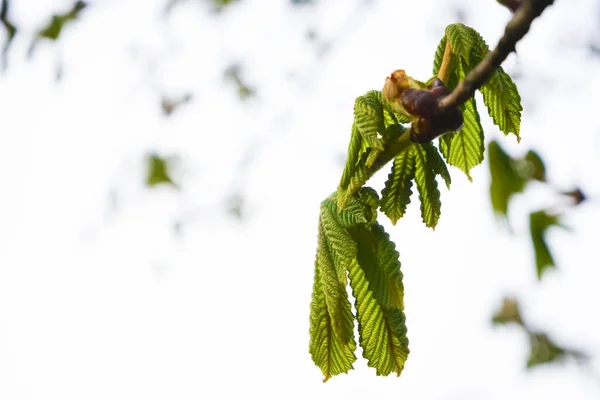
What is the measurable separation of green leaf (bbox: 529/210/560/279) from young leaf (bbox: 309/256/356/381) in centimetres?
40

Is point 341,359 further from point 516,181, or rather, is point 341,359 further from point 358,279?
point 516,181

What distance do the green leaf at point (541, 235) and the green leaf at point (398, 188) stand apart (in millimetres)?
290

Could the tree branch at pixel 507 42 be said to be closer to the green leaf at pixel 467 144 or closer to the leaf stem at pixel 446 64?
the leaf stem at pixel 446 64

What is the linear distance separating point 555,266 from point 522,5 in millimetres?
688

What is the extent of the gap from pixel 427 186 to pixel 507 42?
1.63 ft

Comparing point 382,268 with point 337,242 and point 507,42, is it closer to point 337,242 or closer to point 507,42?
point 337,242

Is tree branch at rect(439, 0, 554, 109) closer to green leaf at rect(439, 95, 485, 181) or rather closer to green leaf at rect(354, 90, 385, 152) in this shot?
green leaf at rect(354, 90, 385, 152)

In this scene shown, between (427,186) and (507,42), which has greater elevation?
(427,186)

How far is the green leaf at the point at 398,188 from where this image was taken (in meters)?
1.11

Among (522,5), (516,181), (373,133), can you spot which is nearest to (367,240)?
(373,133)

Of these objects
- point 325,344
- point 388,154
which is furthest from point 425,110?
point 325,344

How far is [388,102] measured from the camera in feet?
3.05

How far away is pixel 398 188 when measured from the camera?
1.12 metres

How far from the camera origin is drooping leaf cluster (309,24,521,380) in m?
0.99
